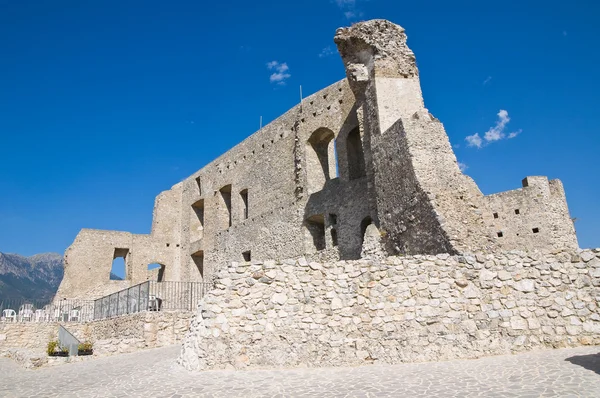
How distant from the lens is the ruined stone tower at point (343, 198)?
32.3ft

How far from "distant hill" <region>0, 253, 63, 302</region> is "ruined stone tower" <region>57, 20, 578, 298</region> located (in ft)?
351

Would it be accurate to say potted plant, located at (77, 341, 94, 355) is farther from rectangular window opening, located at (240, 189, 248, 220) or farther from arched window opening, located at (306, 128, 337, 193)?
rectangular window opening, located at (240, 189, 248, 220)

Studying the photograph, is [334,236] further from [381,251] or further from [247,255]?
[247,255]

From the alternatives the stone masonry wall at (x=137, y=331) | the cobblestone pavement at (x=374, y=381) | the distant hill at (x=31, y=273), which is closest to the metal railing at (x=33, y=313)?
the stone masonry wall at (x=137, y=331)

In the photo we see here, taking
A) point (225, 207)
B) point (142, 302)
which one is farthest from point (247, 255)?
point (142, 302)

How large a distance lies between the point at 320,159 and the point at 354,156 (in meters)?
2.14

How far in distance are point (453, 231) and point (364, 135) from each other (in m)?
5.23

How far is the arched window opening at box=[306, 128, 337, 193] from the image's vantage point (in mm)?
16703

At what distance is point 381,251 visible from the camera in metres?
10.8

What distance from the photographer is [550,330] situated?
22.0 feet

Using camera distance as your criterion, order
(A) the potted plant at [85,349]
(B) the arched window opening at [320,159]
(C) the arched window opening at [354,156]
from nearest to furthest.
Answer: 1. (A) the potted plant at [85,349]
2. (C) the arched window opening at [354,156]
3. (B) the arched window opening at [320,159]

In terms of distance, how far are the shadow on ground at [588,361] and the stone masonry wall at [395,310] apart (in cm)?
81

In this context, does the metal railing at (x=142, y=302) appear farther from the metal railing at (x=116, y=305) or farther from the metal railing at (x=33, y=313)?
the metal railing at (x=33, y=313)

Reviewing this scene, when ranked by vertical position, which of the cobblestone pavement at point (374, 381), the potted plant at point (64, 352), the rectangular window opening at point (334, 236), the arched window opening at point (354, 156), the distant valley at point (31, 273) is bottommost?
the cobblestone pavement at point (374, 381)
